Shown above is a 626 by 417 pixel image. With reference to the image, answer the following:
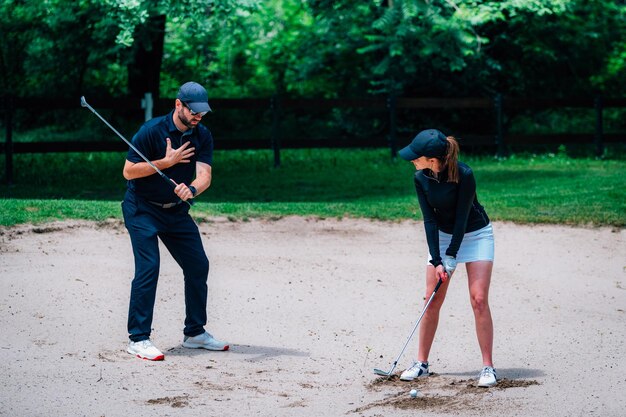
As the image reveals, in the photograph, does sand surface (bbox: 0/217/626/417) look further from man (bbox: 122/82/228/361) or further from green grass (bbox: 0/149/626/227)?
green grass (bbox: 0/149/626/227)

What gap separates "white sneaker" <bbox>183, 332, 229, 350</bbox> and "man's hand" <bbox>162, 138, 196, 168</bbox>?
1506 mm

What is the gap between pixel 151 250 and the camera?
818 centimetres

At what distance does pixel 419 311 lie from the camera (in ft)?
34.3

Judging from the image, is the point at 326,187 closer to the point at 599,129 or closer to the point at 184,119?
the point at 599,129

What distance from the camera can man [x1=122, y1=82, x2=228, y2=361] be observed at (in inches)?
316

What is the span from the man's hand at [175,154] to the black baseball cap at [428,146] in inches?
70.3

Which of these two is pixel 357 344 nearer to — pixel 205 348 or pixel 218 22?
pixel 205 348

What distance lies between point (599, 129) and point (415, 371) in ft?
58.1

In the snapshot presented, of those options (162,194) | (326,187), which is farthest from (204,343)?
(326,187)

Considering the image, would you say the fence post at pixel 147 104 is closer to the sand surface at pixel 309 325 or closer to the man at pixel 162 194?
the sand surface at pixel 309 325

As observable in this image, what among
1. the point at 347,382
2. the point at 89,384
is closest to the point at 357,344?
the point at 347,382

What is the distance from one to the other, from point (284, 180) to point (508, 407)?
13277mm

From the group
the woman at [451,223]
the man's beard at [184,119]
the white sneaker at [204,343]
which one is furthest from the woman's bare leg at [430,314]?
the man's beard at [184,119]

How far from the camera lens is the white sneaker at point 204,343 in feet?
28.5
